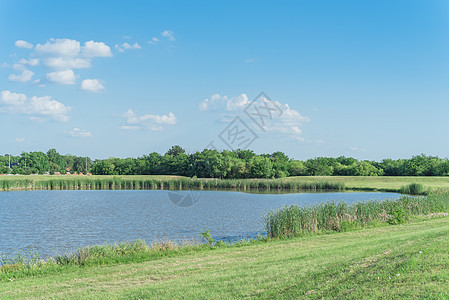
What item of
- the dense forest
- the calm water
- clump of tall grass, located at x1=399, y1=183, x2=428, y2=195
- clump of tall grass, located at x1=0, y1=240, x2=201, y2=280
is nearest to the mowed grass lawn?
clump of tall grass, located at x1=0, y1=240, x2=201, y2=280

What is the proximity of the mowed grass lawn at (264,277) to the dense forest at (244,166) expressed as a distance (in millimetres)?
73776

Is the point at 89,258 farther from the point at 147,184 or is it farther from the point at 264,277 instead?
the point at 147,184

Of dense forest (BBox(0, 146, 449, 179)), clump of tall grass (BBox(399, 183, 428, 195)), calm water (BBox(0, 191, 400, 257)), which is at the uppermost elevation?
dense forest (BBox(0, 146, 449, 179))

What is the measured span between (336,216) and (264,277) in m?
12.1

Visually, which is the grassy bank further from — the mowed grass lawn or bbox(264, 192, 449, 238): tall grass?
the mowed grass lawn

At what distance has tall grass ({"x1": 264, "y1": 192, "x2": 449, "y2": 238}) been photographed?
17.7m

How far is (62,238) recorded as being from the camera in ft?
64.7

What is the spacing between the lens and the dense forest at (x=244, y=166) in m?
86.1

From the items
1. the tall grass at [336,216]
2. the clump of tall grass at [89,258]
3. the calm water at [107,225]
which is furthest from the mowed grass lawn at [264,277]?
the calm water at [107,225]

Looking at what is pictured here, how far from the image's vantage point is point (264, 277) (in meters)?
8.33

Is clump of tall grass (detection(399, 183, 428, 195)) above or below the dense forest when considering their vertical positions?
below

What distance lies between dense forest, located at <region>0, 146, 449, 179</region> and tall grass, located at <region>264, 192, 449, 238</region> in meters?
62.2

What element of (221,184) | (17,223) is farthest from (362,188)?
(17,223)

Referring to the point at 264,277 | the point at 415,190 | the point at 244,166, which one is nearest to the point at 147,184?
the point at 244,166
